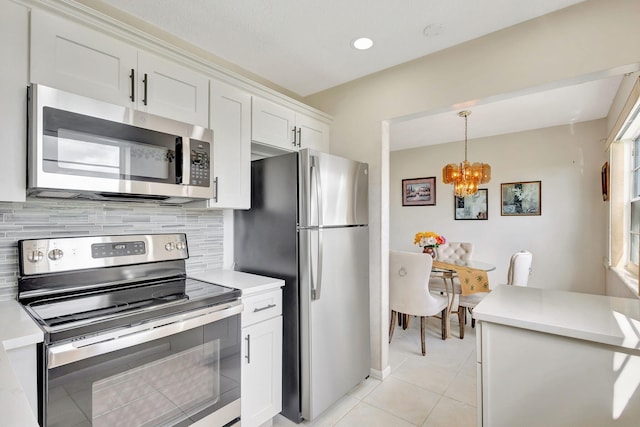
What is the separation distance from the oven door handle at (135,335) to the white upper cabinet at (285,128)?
1161 mm

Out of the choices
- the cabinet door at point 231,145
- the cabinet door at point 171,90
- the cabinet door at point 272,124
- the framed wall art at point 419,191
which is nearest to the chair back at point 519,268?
the framed wall art at point 419,191

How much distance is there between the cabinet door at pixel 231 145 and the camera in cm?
191

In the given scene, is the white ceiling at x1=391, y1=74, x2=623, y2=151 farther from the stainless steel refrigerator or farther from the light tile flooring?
the light tile flooring

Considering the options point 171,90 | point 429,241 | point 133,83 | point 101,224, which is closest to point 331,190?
point 171,90

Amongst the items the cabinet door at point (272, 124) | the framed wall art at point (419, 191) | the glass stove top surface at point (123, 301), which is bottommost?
the glass stove top surface at point (123, 301)

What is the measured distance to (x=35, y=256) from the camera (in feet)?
4.76

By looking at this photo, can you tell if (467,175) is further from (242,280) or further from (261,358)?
(261,358)

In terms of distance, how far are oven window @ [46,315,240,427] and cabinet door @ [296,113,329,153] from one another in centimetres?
148

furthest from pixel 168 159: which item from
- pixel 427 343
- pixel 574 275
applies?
pixel 574 275

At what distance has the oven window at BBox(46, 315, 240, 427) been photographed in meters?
1.14

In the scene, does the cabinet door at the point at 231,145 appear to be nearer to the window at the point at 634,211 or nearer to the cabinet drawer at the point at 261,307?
the cabinet drawer at the point at 261,307

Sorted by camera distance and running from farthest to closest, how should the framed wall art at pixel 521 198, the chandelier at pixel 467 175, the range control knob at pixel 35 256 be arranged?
the framed wall art at pixel 521 198 < the chandelier at pixel 467 175 < the range control knob at pixel 35 256

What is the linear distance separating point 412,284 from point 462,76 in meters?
1.85

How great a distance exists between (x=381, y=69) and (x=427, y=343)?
266 centimetres
